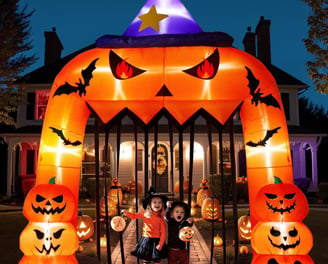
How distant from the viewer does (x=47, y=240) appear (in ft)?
13.1

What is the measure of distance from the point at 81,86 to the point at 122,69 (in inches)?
22.1

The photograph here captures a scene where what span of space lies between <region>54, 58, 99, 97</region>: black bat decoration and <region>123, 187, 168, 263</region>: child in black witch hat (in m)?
1.63

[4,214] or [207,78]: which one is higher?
[207,78]

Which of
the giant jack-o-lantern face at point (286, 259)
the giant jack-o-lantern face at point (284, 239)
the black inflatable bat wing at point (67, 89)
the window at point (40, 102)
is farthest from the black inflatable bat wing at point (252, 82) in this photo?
the window at point (40, 102)

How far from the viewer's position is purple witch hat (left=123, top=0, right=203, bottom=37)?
16.3 feet

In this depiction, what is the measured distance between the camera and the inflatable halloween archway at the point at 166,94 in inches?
171

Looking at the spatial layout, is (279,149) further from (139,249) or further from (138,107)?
(139,249)

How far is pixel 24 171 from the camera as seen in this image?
18281 millimetres

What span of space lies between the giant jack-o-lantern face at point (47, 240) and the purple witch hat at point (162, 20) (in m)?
2.76

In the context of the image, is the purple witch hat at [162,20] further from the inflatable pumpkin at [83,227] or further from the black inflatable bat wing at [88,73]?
the inflatable pumpkin at [83,227]

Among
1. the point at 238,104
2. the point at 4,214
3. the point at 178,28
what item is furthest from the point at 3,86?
the point at 238,104

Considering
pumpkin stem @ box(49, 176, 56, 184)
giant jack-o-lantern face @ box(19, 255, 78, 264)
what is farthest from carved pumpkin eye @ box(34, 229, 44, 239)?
pumpkin stem @ box(49, 176, 56, 184)

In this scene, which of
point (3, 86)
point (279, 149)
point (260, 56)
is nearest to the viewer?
point (279, 149)

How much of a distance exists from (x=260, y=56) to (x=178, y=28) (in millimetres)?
17109
